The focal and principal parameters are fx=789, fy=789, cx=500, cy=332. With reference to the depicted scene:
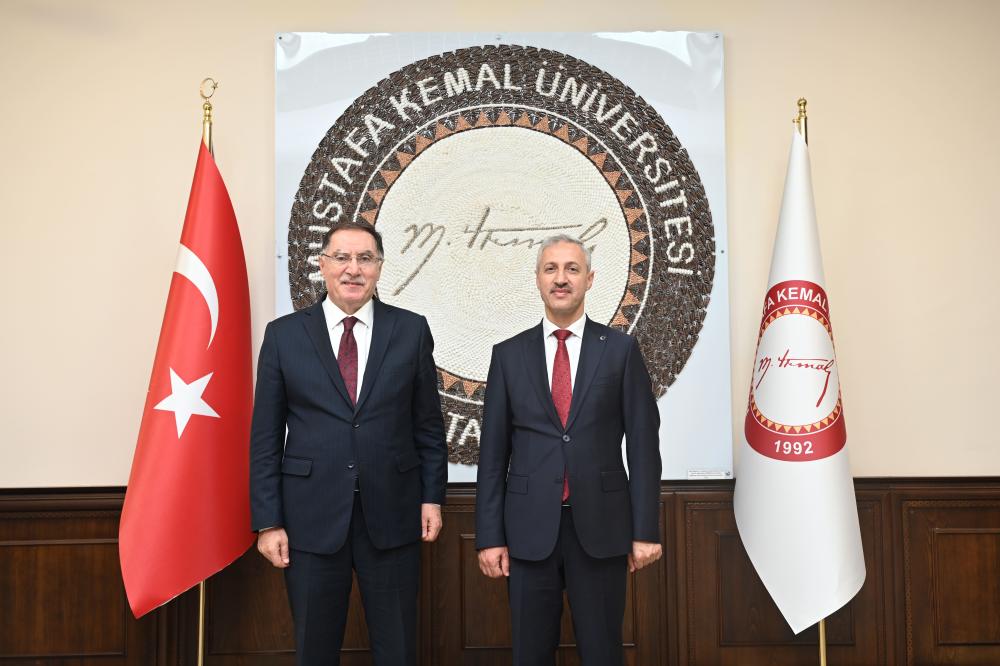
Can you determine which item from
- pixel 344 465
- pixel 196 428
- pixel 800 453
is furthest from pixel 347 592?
pixel 800 453

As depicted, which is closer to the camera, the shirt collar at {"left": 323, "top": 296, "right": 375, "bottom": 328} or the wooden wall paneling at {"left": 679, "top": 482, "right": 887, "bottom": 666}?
the shirt collar at {"left": 323, "top": 296, "right": 375, "bottom": 328}

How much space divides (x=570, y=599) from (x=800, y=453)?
3.66 ft

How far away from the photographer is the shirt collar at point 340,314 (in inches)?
91.0

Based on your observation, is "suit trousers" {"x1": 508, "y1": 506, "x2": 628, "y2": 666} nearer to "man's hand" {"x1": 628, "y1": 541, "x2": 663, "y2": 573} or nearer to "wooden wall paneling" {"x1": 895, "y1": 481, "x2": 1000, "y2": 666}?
"man's hand" {"x1": 628, "y1": 541, "x2": 663, "y2": 573}

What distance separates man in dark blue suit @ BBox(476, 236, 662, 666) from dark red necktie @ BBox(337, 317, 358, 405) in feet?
1.27

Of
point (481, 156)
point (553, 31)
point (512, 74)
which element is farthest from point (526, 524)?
point (553, 31)

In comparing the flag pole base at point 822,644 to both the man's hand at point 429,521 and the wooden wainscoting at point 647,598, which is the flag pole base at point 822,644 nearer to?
the wooden wainscoting at point 647,598

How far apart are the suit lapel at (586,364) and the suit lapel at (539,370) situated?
55 mm

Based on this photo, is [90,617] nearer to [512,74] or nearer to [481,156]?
[481,156]

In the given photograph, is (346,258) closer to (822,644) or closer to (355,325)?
(355,325)

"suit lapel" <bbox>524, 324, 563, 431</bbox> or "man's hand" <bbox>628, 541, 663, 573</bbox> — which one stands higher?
"suit lapel" <bbox>524, 324, 563, 431</bbox>
